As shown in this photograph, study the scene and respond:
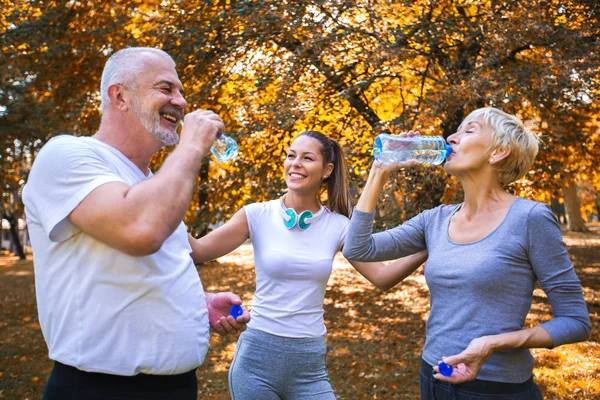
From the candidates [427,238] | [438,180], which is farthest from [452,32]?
[427,238]

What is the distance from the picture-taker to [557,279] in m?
2.41

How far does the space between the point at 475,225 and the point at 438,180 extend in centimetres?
474

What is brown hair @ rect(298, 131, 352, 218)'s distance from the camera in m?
3.78

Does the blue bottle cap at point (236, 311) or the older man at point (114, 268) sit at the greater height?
the older man at point (114, 268)

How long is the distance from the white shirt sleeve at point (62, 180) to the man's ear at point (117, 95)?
330mm

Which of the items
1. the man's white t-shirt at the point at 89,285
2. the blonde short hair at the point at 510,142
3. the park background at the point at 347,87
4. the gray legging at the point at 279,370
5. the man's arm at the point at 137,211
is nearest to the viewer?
the man's arm at the point at 137,211

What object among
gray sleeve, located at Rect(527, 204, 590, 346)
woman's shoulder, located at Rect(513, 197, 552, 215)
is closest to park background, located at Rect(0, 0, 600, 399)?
woman's shoulder, located at Rect(513, 197, 552, 215)

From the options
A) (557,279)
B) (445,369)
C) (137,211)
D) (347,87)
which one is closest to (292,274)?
(445,369)

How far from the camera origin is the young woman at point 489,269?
240cm

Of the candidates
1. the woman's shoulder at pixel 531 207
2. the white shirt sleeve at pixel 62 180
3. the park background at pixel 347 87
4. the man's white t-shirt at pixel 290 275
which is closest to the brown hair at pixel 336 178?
the man's white t-shirt at pixel 290 275

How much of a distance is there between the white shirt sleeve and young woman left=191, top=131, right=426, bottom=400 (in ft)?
4.25

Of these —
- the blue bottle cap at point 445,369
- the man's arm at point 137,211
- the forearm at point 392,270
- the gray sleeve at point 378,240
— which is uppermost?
the man's arm at point 137,211

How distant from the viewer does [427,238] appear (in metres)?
2.90

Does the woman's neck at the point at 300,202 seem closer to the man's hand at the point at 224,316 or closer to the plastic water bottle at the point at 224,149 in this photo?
the plastic water bottle at the point at 224,149
